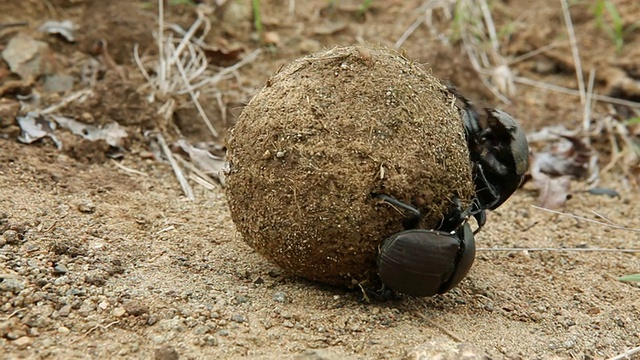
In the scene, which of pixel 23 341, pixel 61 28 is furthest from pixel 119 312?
pixel 61 28

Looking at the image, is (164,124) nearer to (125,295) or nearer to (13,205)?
(13,205)

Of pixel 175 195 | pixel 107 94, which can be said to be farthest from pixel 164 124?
pixel 175 195

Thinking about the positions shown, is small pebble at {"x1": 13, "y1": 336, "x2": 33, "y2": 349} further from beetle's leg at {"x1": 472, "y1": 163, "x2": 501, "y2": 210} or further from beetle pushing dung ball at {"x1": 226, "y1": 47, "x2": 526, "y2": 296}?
beetle's leg at {"x1": 472, "y1": 163, "x2": 501, "y2": 210}

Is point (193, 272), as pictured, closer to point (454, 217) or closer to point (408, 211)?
point (408, 211)

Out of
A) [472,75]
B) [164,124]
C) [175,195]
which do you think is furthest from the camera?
[472,75]

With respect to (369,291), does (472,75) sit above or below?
above

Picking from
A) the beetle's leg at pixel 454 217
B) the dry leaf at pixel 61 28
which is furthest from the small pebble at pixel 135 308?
the dry leaf at pixel 61 28
